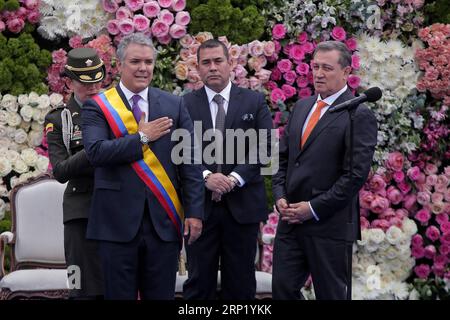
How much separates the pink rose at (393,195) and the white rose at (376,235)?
30cm

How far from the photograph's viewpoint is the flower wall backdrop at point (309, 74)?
7.02 meters

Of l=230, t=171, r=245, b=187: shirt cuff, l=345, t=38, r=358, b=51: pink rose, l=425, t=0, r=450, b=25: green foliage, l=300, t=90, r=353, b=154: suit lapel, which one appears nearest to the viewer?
l=300, t=90, r=353, b=154: suit lapel

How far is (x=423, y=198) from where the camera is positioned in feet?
24.2

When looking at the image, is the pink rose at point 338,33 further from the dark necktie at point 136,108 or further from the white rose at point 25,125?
the dark necktie at point 136,108

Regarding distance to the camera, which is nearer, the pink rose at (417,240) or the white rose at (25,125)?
the white rose at (25,125)

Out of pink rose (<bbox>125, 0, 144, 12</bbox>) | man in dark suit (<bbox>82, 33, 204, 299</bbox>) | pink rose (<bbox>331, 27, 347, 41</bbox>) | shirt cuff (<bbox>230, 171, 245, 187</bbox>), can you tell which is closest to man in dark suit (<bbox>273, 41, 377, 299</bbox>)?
shirt cuff (<bbox>230, 171, 245, 187</bbox>)

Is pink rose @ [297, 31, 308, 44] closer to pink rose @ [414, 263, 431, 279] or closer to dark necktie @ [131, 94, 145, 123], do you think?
pink rose @ [414, 263, 431, 279]

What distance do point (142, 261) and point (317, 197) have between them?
1.17 meters

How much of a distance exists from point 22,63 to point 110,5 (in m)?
0.86

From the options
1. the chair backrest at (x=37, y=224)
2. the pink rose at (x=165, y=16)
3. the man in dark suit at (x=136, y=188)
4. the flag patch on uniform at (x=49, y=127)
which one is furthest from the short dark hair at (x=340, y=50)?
the chair backrest at (x=37, y=224)

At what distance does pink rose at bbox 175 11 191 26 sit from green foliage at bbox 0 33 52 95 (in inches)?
43.0

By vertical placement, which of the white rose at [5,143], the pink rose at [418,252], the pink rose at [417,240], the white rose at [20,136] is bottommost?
the pink rose at [418,252]

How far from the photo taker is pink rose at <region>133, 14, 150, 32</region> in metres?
7.07
